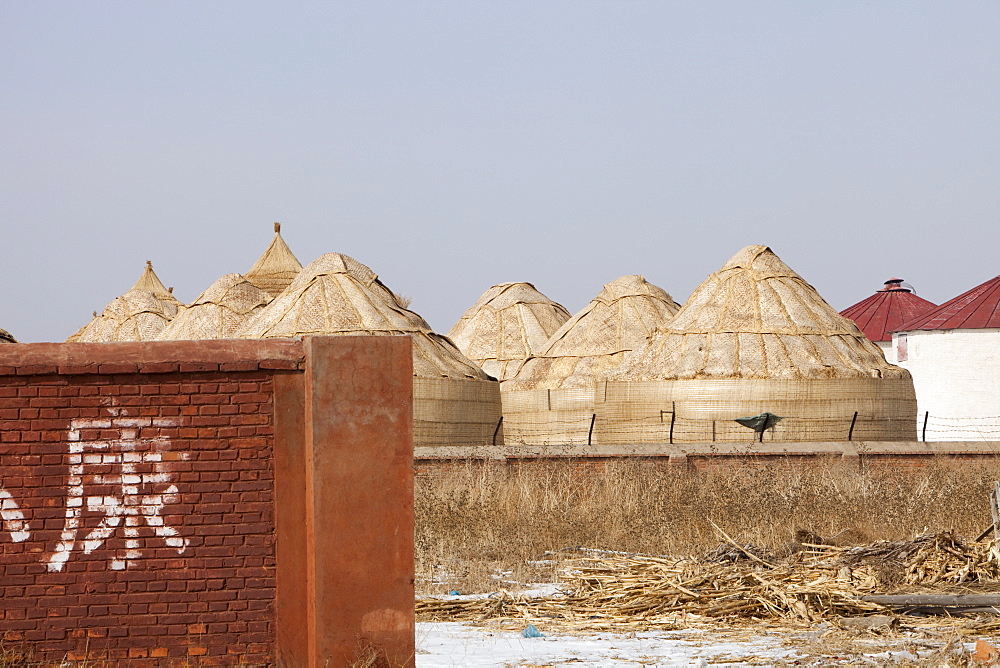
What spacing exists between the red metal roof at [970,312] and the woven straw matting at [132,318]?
21.5 meters

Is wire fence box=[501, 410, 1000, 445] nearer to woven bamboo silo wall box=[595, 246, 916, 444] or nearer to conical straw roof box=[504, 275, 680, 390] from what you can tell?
woven bamboo silo wall box=[595, 246, 916, 444]

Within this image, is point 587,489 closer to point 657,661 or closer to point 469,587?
point 469,587

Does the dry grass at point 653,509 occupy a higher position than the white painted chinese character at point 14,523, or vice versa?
the white painted chinese character at point 14,523

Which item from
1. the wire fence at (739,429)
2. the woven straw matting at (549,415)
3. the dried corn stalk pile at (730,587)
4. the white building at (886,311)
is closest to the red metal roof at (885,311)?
the white building at (886,311)

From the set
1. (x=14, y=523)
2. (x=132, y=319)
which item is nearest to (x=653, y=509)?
(x=14, y=523)

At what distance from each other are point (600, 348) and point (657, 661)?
2053 centimetres

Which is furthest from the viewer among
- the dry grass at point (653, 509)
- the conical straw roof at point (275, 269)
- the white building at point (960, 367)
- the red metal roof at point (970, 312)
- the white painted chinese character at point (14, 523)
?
the red metal roof at point (970, 312)

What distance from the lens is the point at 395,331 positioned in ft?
73.8

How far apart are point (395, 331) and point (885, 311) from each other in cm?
2726

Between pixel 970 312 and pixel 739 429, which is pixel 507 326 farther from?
pixel 970 312

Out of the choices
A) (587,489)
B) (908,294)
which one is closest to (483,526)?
(587,489)

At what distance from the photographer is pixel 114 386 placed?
7.23 m

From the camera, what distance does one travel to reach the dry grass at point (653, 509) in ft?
39.0

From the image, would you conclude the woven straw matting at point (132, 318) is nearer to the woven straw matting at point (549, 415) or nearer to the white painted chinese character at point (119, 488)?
the woven straw matting at point (549, 415)
